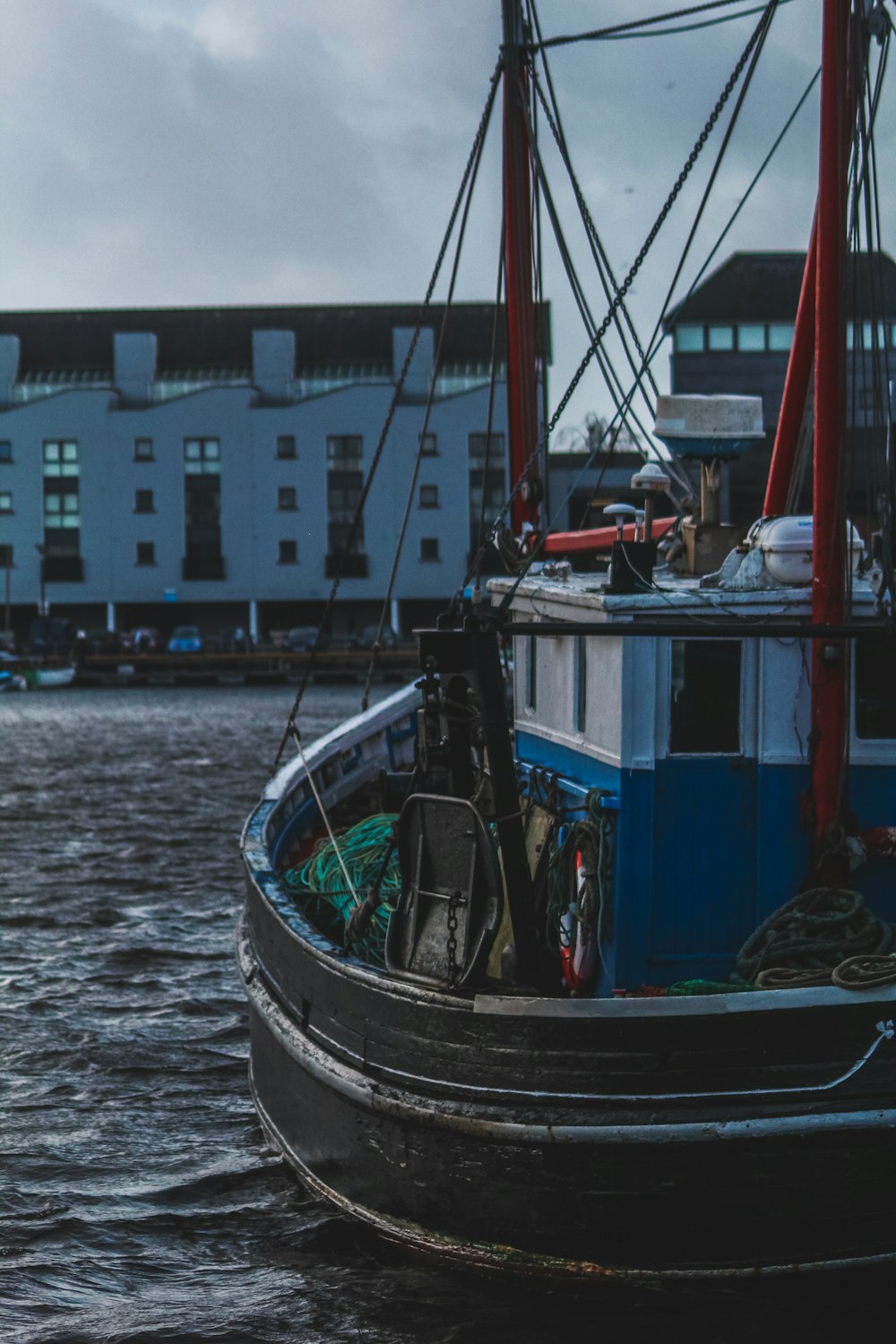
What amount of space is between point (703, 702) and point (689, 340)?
5596 centimetres

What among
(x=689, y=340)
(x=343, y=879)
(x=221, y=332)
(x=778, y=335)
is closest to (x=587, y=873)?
(x=343, y=879)

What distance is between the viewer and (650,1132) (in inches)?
285

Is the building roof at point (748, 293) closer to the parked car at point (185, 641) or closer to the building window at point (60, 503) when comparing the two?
the parked car at point (185, 641)

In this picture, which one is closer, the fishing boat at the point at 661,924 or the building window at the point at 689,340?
the fishing boat at the point at 661,924

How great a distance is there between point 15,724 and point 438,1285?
4701 centimetres

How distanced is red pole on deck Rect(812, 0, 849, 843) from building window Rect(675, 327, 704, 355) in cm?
5453

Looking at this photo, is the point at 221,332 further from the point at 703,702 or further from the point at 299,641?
the point at 703,702

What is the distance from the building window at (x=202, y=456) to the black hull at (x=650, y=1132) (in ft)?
264

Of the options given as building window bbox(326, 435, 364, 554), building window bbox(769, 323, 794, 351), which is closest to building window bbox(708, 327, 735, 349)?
building window bbox(769, 323, 794, 351)

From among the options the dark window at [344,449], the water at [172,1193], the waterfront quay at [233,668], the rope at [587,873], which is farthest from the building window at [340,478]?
the rope at [587,873]

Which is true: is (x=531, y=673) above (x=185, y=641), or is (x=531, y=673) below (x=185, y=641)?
above

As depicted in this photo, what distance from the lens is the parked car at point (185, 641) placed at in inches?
3169

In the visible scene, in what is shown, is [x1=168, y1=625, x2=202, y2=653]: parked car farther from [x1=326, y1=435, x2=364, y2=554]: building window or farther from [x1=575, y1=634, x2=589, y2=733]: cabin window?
[x1=575, y1=634, x2=589, y2=733]: cabin window

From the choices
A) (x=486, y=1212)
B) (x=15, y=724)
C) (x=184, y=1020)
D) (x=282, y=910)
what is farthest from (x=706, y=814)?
(x=15, y=724)
